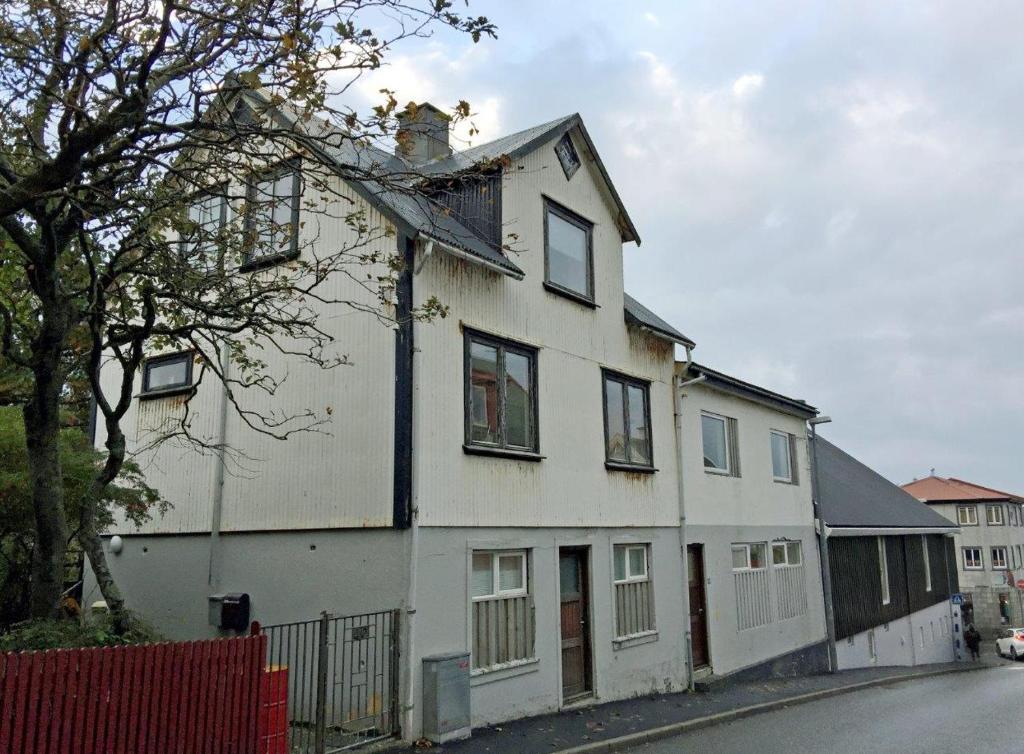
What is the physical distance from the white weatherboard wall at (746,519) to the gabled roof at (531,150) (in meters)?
3.60

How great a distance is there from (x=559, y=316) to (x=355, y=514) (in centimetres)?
468

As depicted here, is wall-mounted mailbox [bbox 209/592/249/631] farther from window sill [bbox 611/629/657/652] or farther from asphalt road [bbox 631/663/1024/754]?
window sill [bbox 611/629/657/652]

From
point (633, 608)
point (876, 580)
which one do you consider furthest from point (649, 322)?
point (876, 580)

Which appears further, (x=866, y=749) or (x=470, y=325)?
(x=470, y=325)

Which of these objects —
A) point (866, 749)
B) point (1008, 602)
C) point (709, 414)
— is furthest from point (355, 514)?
point (1008, 602)

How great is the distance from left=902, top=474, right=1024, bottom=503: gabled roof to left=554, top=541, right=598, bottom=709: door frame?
56.8 metres

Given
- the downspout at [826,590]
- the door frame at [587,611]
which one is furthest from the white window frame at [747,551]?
the door frame at [587,611]

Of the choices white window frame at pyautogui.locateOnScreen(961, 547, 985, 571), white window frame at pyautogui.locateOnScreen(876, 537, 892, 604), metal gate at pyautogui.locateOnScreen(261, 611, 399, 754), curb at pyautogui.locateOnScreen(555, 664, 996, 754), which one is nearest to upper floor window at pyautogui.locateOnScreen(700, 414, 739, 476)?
curb at pyautogui.locateOnScreen(555, 664, 996, 754)

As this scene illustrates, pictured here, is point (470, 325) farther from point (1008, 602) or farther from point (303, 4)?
point (1008, 602)

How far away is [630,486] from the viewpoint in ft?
46.3

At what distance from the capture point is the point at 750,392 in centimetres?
1864

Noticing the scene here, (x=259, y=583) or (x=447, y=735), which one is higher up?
(x=259, y=583)

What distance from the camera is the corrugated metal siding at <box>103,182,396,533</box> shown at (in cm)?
1030

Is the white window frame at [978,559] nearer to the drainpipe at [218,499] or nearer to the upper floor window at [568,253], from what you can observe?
the upper floor window at [568,253]
